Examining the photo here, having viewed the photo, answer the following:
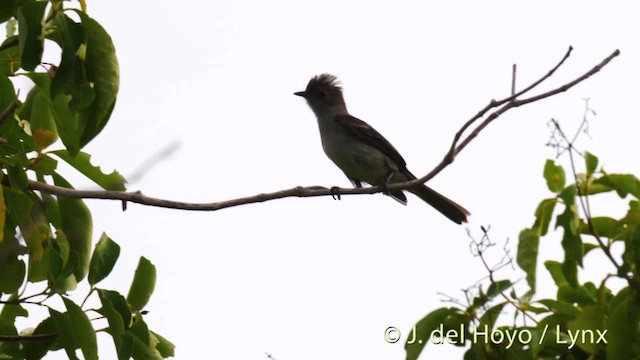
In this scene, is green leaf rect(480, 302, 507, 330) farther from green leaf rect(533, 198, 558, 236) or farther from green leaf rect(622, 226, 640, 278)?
green leaf rect(622, 226, 640, 278)

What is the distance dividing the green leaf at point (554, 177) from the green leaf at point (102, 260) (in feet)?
5.35

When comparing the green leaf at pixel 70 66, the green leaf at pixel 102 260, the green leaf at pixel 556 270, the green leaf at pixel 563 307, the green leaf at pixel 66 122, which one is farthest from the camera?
the green leaf at pixel 556 270

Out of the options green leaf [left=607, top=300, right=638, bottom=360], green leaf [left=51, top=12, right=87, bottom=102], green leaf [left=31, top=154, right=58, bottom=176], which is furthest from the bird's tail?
green leaf [left=51, top=12, right=87, bottom=102]

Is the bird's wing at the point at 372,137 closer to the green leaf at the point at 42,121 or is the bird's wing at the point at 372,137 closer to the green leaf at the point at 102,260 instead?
the green leaf at the point at 102,260

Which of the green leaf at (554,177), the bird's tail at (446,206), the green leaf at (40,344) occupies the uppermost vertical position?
the bird's tail at (446,206)

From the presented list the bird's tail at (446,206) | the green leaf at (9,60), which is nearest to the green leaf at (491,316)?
the green leaf at (9,60)

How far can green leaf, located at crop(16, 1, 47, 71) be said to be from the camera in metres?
2.22

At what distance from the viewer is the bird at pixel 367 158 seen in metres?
7.16

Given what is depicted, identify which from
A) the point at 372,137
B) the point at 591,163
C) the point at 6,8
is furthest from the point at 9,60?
the point at 372,137

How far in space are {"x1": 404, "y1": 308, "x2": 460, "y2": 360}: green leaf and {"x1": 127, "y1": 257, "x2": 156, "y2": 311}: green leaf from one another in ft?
3.37

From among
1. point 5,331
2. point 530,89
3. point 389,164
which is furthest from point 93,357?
point 389,164

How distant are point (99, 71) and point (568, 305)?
78.0 inches

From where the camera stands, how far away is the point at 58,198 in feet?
9.54

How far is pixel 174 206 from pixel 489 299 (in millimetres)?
1258
